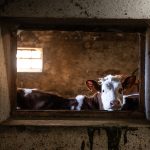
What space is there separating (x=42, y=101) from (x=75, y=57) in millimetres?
3201

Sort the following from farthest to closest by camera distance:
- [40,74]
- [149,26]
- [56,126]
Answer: [40,74]
[149,26]
[56,126]

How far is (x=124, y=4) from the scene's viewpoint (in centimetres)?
250

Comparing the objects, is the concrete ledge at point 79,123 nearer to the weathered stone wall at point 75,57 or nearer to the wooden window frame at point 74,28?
the wooden window frame at point 74,28

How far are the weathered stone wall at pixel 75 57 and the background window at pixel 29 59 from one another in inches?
5.3

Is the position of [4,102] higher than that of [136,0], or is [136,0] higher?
[136,0]

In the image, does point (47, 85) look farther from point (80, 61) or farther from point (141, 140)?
point (141, 140)

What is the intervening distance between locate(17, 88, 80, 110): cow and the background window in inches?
112

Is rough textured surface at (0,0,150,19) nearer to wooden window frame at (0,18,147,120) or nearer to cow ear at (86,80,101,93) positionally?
wooden window frame at (0,18,147,120)

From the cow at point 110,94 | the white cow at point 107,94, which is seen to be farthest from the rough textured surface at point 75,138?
the cow at point 110,94

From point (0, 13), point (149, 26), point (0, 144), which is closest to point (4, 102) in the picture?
point (0, 144)

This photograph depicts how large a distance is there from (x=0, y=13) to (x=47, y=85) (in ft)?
22.6

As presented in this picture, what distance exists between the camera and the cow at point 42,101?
623cm

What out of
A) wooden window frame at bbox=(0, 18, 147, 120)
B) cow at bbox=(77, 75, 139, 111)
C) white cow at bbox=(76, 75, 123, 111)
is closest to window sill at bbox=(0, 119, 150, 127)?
wooden window frame at bbox=(0, 18, 147, 120)

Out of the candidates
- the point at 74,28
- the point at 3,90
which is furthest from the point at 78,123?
the point at 74,28
